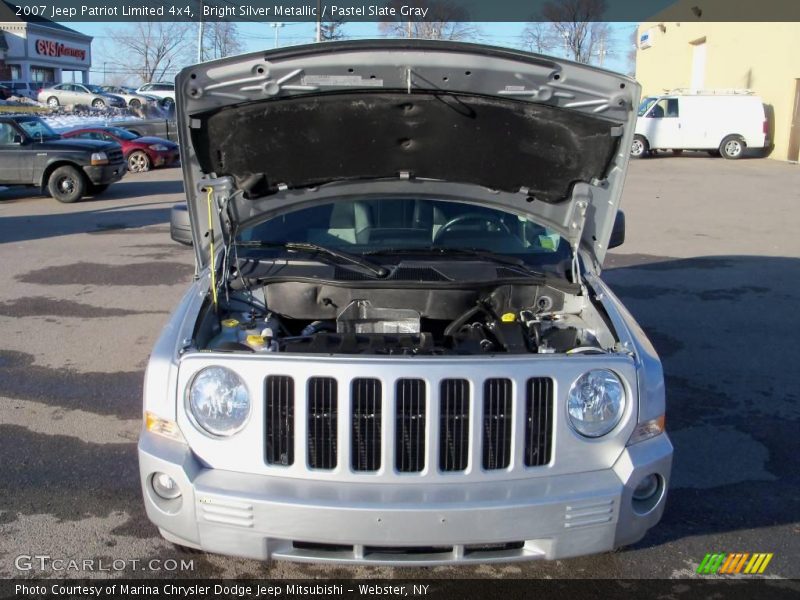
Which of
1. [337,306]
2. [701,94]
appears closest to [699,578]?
[337,306]

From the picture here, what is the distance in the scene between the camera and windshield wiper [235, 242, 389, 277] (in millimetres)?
4238

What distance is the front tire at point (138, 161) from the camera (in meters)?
21.9

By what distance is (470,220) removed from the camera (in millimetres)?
4719

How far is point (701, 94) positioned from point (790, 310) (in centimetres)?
2048

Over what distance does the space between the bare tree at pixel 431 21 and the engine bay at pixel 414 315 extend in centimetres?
3396

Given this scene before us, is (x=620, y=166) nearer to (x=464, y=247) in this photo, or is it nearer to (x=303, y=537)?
(x=464, y=247)

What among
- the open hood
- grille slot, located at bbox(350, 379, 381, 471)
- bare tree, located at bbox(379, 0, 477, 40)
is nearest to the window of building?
bare tree, located at bbox(379, 0, 477, 40)

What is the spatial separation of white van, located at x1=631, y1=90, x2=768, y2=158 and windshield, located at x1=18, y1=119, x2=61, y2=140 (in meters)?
18.1

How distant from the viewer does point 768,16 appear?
1137 inches

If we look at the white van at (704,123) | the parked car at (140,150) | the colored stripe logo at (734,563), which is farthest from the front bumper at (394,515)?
the white van at (704,123)

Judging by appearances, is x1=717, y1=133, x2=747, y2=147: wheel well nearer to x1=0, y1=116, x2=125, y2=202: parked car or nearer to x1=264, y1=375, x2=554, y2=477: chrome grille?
x1=0, y1=116, x2=125, y2=202: parked car

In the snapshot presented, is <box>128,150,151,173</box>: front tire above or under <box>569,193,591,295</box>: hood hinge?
under

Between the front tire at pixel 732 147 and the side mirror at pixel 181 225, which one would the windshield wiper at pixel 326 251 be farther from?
the front tire at pixel 732 147

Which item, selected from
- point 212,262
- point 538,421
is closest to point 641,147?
point 212,262
